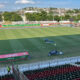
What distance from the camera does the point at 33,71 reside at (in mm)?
16547

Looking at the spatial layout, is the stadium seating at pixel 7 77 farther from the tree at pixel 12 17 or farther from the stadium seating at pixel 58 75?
the tree at pixel 12 17

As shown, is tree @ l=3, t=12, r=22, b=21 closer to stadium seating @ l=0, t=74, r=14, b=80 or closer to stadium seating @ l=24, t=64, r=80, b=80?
stadium seating @ l=0, t=74, r=14, b=80

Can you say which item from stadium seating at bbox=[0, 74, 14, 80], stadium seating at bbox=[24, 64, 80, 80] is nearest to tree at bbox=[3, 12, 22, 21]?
stadium seating at bbox=[0, 74, 14, 80]

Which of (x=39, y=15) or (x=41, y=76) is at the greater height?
(x=39, y=15)

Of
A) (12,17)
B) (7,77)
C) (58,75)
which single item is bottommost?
(7,77)

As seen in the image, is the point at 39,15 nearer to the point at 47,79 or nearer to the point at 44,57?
the point at 44,57

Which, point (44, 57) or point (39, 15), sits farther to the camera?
point (39, 15)

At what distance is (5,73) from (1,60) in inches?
203

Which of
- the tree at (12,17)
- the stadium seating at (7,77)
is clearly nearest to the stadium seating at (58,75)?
the stadium seating at (7,77)

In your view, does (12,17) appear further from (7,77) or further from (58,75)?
(58,75)

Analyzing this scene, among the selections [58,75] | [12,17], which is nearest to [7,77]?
[58,75]

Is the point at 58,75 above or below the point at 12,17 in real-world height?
below

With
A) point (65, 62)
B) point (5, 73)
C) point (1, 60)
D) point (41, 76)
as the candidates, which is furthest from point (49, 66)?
point (1, 60)

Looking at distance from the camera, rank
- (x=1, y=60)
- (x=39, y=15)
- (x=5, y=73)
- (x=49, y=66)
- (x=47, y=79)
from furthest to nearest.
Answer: (x=39, y=15) → (x=1, y=60) → (x=49, y=66) → (x=5, y=73) → (x=47, y=79)
